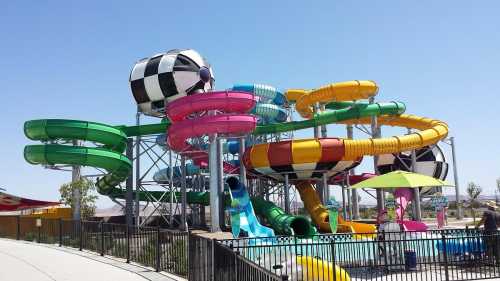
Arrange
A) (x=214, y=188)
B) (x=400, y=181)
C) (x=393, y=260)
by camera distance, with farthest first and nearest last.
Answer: (x=214, y=188) → (x=400, y=181) → (x=393, y=260)

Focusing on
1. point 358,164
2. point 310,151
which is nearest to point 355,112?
point 358,164

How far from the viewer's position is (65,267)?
505 inches

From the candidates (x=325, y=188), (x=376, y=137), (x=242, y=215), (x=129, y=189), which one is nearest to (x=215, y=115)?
Answer: (x=242, y=215)

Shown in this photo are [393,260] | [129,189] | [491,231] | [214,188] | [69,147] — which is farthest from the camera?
[129,189]

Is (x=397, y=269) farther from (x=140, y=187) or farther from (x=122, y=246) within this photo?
(x=140, y=187)

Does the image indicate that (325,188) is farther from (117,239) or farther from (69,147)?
(117,239)

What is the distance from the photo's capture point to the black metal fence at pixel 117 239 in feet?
40.3

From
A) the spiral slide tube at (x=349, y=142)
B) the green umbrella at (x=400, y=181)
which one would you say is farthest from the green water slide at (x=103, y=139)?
the green umbrella at (x=400, y=181)

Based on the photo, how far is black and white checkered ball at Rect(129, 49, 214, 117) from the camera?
30.1m

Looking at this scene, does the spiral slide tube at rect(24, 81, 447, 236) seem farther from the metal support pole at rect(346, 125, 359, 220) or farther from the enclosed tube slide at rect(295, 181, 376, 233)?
the metal support pole at rect(346, 125, 359, 220)

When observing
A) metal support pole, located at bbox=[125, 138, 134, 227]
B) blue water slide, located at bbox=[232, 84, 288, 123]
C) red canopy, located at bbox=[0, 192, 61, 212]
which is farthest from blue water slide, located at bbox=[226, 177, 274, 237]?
red canopy, located at bbox=[0, 192, 61, 212]

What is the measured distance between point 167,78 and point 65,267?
61.2 ft

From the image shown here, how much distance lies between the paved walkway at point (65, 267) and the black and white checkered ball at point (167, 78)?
1536cm

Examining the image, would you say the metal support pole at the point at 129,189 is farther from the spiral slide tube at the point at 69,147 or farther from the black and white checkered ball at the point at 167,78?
the spiral slide tube at the point at 69,147
